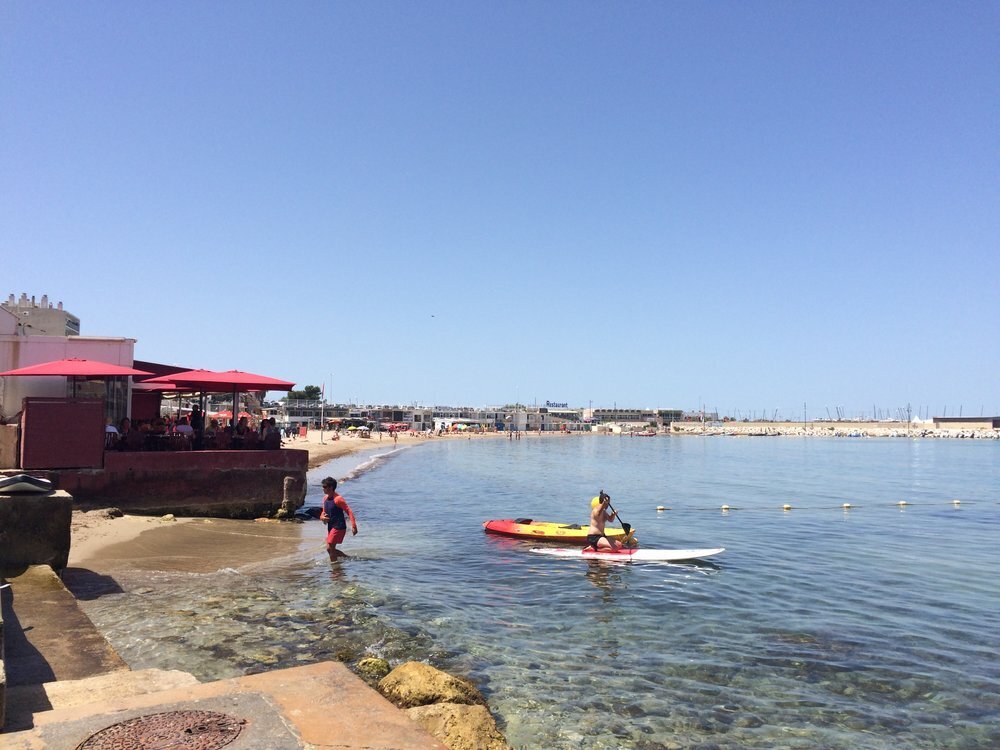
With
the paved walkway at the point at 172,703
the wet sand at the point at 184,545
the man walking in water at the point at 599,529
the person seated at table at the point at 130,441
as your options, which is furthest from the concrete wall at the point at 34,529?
the man walking in water at the point at 599,529

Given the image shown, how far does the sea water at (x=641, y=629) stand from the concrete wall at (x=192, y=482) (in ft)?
7.90

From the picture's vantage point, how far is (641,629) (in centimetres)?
964

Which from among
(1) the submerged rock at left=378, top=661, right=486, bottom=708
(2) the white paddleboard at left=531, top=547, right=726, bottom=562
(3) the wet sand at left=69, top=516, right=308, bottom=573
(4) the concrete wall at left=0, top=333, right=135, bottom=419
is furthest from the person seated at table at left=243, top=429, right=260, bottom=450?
(1) the submerged rock at left=378, top=661, right=486, bottom=708

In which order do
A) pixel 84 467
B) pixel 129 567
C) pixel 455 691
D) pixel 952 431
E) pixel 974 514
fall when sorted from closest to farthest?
pixel 455 691 → pixel 129 567 → pixel 84 467 → pixel 974 514 → pixel 952 431

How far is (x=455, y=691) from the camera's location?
19.2 ft

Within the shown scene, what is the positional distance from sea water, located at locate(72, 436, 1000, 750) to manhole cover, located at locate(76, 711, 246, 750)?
256cm

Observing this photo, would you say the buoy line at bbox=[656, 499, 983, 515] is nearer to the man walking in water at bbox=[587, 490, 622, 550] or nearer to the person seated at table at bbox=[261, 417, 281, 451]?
the man walking in water at bbox=[587, 490, 622, 550]

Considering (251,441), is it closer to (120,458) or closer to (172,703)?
(120,458)

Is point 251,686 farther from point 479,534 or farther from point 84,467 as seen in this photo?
point 479,534

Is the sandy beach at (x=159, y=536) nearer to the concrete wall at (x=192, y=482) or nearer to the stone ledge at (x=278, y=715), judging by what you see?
the concrete wall at (x=192, y=482)

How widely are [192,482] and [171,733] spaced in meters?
13.7

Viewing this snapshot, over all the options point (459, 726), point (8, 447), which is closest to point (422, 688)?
point (459, 726)

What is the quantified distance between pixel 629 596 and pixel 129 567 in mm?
8273

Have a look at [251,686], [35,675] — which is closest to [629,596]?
[251,686]
